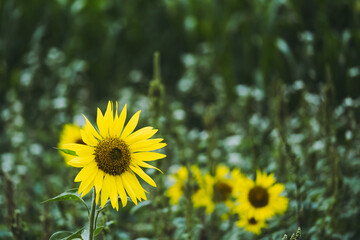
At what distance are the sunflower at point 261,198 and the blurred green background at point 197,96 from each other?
0.03 meters

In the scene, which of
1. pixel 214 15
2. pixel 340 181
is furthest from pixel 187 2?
pixel 340 181

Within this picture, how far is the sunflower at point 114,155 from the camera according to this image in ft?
2.32

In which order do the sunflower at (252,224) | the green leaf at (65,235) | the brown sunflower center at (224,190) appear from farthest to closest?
the brown sunflower center at (224,190)
the sunflower at (252,224)
the green leaf at (65,235)

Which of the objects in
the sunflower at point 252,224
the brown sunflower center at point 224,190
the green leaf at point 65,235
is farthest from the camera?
the brown sunflower center at point 224,190

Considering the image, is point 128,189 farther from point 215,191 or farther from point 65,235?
point 215,191

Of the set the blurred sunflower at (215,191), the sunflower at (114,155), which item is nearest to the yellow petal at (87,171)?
the sunflower at (114,155)

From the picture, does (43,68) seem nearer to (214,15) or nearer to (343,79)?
(214,15)

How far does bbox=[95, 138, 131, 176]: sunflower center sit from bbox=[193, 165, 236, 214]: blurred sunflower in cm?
42

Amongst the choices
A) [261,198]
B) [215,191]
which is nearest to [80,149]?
[215,191]

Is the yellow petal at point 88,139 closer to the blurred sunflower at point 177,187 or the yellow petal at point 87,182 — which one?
the yellow petal at point 87,182

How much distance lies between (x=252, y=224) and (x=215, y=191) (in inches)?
5.2

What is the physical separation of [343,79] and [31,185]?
1339mm

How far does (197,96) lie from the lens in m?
1.98

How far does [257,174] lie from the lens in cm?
118
